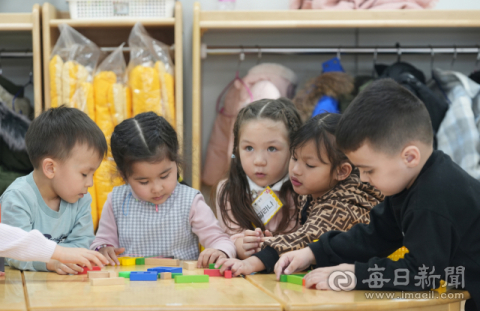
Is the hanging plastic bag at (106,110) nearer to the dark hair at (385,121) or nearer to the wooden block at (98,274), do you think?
the wooden block at (98,274)

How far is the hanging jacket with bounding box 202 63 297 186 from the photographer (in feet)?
8.79

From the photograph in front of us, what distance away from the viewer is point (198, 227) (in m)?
1.64

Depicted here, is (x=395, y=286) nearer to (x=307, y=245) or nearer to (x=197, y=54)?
(x=307, y=245)

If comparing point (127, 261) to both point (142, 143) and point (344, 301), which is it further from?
point (344, 301)

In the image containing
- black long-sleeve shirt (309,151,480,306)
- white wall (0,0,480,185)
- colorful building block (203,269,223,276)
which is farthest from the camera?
white wall (0,0,480,185)

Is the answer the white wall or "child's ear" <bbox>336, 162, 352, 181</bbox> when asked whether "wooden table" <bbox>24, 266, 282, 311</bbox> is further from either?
the white wall

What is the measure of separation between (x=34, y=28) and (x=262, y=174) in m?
1.57

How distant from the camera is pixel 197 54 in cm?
253

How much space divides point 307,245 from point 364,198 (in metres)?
0.29

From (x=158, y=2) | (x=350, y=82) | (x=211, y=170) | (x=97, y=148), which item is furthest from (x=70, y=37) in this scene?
(x=350, y=82)

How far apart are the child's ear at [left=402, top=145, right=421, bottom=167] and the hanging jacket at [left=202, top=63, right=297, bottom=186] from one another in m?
1.62

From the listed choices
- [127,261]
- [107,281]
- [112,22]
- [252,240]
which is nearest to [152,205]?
[127,261]

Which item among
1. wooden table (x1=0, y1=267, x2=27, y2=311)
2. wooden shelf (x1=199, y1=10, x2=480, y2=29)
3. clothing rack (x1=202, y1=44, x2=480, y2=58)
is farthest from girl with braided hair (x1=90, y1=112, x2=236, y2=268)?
clothing rack (x1=202, y1=44, x2=480, y2=58)

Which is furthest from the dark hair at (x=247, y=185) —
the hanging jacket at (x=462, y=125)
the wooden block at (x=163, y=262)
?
the hanging jacket at (x=462, y=125)
